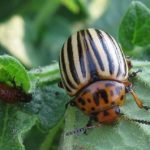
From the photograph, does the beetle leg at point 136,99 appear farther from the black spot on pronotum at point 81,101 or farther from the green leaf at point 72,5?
the green leaf at point 72,5

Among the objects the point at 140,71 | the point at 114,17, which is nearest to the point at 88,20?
the point at 114,17

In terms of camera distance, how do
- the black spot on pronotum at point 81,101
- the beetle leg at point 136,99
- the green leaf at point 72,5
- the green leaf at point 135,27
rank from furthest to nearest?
the green leaf at point 72,5, the green leaf at point 135,27, the black spot on pronotum at point 81,101, the beetle leg at point 136,99

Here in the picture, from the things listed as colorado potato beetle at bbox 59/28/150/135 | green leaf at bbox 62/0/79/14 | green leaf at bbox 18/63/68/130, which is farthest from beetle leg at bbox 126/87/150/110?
green leaf at bbox 62/0/79/14

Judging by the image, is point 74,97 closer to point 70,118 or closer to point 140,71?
point 70,118

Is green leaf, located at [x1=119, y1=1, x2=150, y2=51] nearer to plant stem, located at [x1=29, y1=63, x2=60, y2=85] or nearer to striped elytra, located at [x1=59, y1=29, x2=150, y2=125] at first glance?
striped elytra, located at [x1=59, y1=29, x2=150, y2=125]

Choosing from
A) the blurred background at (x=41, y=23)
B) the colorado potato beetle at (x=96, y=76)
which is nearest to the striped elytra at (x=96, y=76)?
the colorado potato beetle at (x=96, y=76)

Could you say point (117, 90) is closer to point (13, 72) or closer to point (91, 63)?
point (91, 63)
